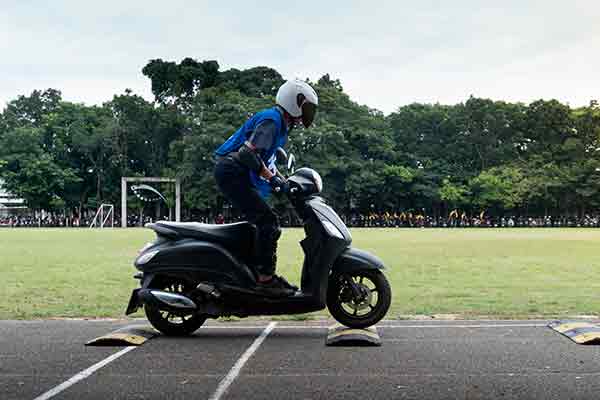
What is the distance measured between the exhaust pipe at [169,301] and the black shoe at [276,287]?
635mm

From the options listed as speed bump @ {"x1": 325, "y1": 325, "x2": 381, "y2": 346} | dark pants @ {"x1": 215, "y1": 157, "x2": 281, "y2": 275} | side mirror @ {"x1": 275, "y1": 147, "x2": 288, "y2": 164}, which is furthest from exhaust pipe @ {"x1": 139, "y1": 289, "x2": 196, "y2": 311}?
side mirror @ {"x1": 275, "y1": 147, "x2": 288, "y2": 164}

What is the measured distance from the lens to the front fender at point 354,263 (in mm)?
6676

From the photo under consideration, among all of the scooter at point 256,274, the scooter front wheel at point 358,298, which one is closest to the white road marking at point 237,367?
the scooter at point 256,274

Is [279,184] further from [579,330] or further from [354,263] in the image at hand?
[579,330]

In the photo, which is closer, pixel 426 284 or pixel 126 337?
pixel 126 337

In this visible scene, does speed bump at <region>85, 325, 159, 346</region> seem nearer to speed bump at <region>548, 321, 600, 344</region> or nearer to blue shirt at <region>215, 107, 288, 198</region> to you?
blue shirt at <region>215, 107, 288, 198</region>

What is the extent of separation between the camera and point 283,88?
6.88 meters

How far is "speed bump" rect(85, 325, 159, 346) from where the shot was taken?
255 inches

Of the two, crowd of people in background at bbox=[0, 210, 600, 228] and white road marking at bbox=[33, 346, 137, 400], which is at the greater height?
white road marking at bbox=[33, 346, 137, 400]

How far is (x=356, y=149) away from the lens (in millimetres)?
62938

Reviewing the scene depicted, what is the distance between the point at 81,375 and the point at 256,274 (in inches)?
79.5

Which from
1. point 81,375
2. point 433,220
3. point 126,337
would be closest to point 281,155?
point 126,337

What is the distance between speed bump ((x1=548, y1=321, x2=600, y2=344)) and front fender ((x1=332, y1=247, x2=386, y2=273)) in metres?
1.77

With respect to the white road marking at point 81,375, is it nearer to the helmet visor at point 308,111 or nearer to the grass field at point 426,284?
the helmet visor at point 308,111
